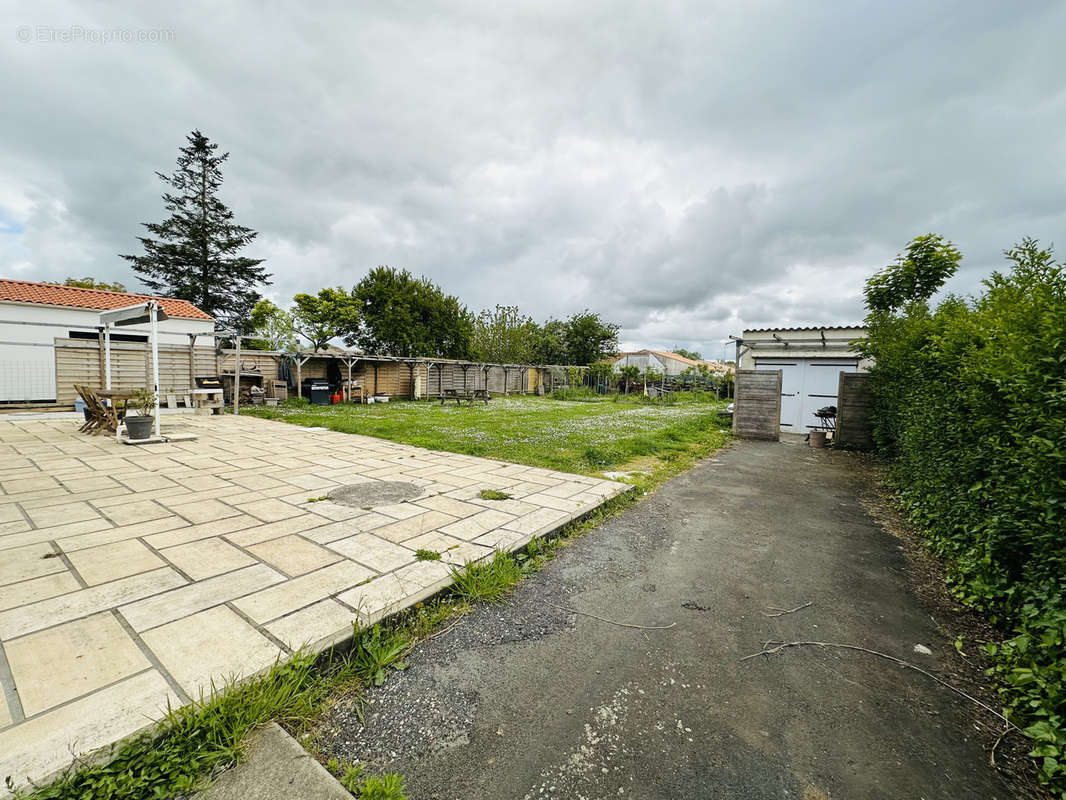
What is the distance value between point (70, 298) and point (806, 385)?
24709mm

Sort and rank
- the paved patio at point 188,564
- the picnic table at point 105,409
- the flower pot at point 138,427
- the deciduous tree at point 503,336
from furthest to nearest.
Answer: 1. the deciduous tree at point 503,336
2. the picnic table at point 105,409
3. the flower pot at point 138,427
4. the paved patio at point 188,564

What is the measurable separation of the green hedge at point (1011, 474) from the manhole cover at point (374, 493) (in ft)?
13.6

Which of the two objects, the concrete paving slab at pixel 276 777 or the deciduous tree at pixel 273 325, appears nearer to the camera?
the concrete paving slab at pixel 276 777

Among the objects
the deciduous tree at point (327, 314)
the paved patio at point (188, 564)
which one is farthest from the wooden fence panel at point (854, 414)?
the deciduous tree at point (327, 314)

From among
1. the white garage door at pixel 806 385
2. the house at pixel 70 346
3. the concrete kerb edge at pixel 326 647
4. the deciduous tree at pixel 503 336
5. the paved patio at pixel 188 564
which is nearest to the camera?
the concrete kerb edge at pixel 326 647

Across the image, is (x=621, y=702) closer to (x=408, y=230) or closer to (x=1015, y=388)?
(x=1015, y=388)

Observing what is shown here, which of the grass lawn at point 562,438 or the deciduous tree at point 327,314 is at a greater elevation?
the deciduous tree at point 327,314

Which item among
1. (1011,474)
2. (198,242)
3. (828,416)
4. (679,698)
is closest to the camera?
(679,698)

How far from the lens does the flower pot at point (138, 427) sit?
671cm

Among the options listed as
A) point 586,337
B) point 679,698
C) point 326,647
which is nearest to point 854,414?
point 679,698

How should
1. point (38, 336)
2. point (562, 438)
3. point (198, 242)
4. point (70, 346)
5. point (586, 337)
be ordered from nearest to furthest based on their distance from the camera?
1. point (562, 438)
2. point (70, 346)
3. point (38, 336)
4. point (198, 242)
5. point (586, 337)

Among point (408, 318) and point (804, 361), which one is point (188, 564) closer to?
point (804, 361)

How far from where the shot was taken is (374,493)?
4320 mm

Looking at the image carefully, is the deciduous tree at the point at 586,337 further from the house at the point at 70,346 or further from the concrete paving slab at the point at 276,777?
the concrete paving slab at the point at 276,777
